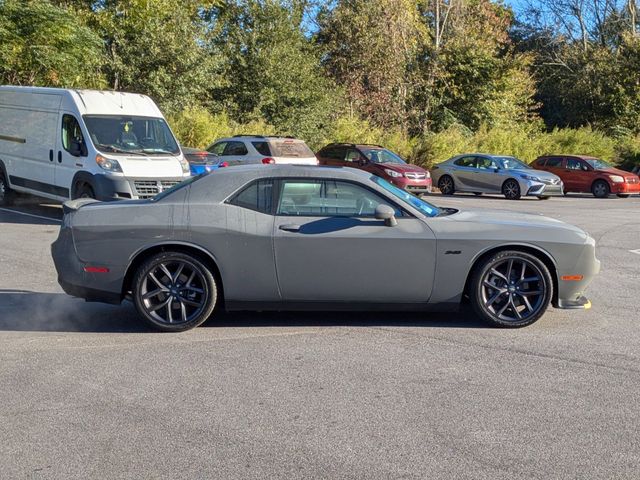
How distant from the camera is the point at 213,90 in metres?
36.0

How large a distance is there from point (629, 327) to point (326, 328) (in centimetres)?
267

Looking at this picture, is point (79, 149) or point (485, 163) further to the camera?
point (485, 163)

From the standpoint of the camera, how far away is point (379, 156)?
2634 centimetres

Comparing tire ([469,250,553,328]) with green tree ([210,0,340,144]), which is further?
green tree ([210,0,340,144])

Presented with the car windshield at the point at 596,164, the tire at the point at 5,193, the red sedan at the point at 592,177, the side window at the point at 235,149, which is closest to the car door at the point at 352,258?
the tire at the point at 5,193

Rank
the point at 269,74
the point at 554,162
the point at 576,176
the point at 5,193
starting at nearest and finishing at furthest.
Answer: the point at 5,193 → the point at 576,176 → the point at 554,162 → the point at 269,74

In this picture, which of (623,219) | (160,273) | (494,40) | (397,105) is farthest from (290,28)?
(160,273)

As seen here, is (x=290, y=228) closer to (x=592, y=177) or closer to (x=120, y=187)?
(x=120, y=187)

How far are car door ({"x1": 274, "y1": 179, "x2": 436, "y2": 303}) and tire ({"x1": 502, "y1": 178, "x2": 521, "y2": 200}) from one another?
1988 centimetres

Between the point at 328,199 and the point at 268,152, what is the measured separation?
556 inches

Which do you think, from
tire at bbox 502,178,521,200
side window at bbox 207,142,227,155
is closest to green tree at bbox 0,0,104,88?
side window at bbox 207,142,227,155

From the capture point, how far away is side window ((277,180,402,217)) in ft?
24.0

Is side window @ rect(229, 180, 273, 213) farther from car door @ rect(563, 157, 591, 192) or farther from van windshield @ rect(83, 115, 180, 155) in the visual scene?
car door @ rect(563, 157, 591, 192)

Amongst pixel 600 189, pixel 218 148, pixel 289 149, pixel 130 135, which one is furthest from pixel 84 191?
pixel 600 189
